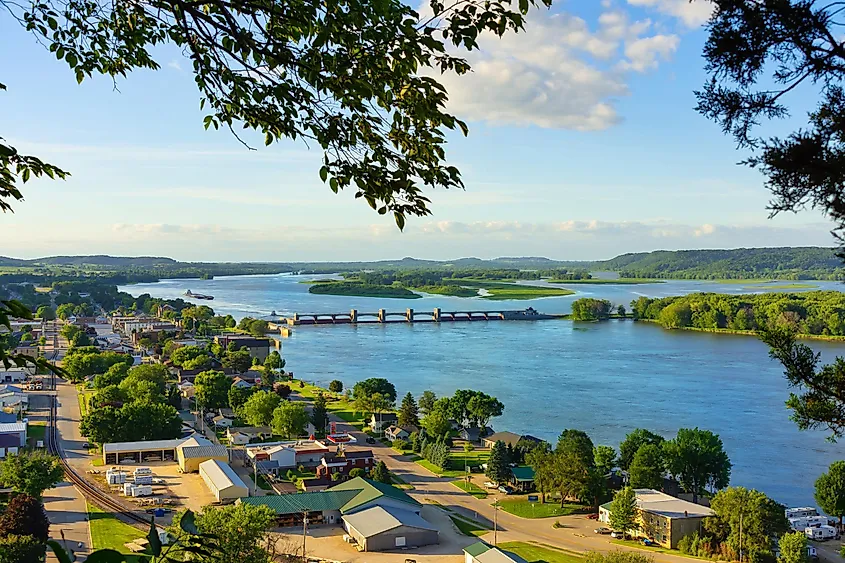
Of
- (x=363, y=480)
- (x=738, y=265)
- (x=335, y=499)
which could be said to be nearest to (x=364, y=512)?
(x=335, y=499)

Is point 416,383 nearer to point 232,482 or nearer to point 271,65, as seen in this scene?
point 232,482

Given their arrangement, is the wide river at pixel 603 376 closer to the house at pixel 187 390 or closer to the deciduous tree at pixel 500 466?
the deciduous tree at pixel 500 466

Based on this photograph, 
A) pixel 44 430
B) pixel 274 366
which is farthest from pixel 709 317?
pixel 44 430

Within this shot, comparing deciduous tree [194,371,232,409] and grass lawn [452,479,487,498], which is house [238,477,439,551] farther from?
deciduous tree [194,371,232,409]

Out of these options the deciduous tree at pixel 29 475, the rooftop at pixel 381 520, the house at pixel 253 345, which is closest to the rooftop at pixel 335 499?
the rooftop at pixel 381 520

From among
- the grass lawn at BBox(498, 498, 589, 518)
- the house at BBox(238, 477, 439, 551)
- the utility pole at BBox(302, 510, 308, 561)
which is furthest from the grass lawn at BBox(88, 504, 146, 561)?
the grass lawn at BBox(498, 498, 589, 518)

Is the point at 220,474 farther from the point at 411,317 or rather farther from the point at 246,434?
the point at 411,317
